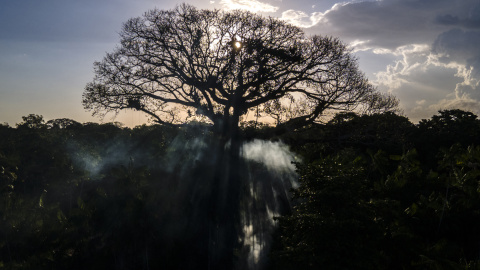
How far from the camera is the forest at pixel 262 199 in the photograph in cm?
814

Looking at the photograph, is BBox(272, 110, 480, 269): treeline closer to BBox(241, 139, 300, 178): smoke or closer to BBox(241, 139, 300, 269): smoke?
BBox(241, 139, 300, 269): smoke

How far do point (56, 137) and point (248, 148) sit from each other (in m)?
16.0

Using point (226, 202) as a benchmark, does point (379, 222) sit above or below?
above

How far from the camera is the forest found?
8141 mm

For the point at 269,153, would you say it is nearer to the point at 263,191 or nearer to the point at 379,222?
the point at 263,191

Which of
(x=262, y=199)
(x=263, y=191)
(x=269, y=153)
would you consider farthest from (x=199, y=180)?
(x=269, y=153)

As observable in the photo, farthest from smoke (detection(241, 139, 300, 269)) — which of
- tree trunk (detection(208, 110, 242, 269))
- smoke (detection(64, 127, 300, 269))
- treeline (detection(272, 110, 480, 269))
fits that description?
treeline (detection(272, 110, 480, 269))

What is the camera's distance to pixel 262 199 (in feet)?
68.5

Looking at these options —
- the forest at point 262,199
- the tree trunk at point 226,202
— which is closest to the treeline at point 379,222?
the forest at point 262,199

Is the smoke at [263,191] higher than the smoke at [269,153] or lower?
lower

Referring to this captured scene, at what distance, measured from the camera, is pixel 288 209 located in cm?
1823

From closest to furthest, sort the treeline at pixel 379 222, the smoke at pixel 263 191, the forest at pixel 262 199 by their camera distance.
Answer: the treeline at pixel 379 222
the forest at pixel 262 199
the smoke at pixel 263 191

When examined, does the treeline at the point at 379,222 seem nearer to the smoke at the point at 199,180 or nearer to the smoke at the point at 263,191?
the smoke at the point at 263,191

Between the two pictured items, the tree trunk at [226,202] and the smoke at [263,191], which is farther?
the smoke at [263,191]
